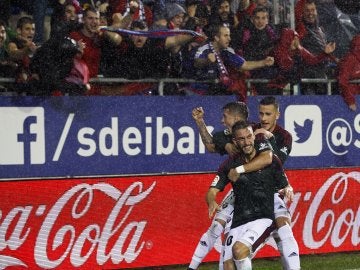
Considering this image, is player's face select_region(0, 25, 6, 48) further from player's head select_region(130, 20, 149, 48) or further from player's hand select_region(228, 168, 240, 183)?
player's hand select_region(228, 168, 240, 183)

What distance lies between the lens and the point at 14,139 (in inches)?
440

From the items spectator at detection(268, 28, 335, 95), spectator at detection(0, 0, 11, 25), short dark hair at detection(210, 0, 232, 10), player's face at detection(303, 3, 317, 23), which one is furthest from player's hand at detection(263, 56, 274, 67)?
spectator at detection(0, 0, 11, 25)

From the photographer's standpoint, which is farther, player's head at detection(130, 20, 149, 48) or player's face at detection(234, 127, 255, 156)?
player's head at detection(130, 20, 149, 48)

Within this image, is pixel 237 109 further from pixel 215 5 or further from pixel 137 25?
pixel 215 5

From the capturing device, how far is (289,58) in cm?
1300

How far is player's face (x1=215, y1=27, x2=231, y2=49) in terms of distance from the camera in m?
12.1

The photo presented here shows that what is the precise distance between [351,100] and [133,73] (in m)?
3.39

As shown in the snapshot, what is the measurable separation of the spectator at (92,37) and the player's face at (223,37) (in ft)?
4.51

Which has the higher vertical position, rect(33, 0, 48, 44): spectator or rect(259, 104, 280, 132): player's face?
rect(33, 0, 48, 44): spectator

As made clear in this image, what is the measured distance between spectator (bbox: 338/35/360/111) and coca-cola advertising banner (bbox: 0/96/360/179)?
15 centimetres

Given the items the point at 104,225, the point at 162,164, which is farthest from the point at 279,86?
the point at 104,225

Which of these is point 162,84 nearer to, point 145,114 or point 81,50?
point 145,114

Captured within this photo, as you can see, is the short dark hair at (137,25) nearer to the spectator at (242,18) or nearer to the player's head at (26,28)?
the player's head at (26,28)

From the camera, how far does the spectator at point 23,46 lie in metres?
11.0
